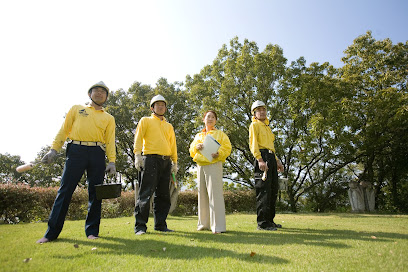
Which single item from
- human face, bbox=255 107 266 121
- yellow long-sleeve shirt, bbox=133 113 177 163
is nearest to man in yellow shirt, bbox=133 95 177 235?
yellow long-sleeve shirt, bbox=133 113 177 163

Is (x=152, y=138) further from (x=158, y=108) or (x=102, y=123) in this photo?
(x=102, y=123)

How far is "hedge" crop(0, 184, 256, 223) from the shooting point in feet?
27.4

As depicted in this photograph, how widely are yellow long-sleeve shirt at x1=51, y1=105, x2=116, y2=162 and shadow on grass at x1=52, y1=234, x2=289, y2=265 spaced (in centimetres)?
132

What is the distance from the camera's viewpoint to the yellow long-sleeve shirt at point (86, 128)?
3.95 meters

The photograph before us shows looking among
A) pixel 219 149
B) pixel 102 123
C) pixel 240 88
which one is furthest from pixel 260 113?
pixel 240 88

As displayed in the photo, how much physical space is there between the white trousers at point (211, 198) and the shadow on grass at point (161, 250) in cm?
123

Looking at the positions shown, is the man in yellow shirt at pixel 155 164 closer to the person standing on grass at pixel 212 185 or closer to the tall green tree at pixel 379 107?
the person standing on grass at pixel 212 185

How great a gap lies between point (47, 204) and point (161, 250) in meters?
8.27

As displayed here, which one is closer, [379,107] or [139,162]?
[139,162]

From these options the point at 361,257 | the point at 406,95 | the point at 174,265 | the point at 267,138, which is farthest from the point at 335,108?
the point at 174,265

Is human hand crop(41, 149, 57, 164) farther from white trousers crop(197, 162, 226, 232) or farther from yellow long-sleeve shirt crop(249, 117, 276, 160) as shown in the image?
yellow long-sleeve shirt crop(249, 117, 276, 160)

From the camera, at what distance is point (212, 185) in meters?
4.75

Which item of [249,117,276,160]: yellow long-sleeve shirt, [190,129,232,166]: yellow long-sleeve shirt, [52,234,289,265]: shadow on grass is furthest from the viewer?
[249,117,276,160]: yellow long-sleeve shirt

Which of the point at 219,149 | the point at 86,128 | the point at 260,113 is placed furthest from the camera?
the point at 260,113
